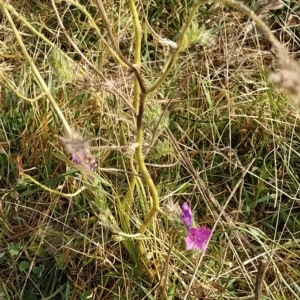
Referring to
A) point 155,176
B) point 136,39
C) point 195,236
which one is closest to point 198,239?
point 195,236

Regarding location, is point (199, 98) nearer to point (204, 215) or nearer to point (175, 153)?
point (175, 153)

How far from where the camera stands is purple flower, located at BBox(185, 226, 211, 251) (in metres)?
1.39

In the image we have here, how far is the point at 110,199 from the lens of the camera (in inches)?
62.1

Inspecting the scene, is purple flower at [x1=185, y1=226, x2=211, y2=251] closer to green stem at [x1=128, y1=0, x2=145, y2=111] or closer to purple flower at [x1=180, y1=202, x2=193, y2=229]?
purple flower at [x1=180, y1=202, x2=193, y2=229]

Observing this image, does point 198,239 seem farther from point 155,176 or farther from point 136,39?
point 136,39

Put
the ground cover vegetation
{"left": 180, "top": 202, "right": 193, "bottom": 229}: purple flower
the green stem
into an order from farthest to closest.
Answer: the ground cover vegetation, {"left": 180, "top": 202, "right": 193, "bottom": 229}: purple flower, the green stem

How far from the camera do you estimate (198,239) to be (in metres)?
1.40

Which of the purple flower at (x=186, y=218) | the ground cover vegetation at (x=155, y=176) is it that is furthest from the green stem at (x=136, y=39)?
the purple flower at (x=186, y=218)

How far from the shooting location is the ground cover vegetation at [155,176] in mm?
1505

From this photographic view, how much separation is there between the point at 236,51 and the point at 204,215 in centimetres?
55

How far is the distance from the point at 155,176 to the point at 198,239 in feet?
1.06

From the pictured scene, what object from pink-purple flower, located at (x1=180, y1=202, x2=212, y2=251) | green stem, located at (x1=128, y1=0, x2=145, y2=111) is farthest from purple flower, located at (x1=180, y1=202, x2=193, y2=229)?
green stem, located at (x1=128, y1=0, x2=145, y2=111)

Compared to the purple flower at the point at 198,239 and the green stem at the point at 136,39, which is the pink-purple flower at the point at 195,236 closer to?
the purple flower at the point at 198,239

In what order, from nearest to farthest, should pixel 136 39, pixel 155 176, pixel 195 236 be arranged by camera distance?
pixel 136 39 < pixel 195 236 < pixel 155 176
